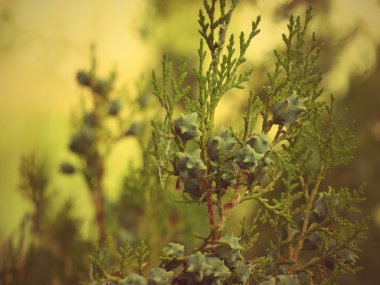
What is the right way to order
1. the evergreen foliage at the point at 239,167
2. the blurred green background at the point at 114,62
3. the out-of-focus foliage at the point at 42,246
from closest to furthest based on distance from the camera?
1. the evergreen foliage at the point at 239,167
2. the out-of-focus foliage at the point at 42,246
3. the blurred green background at the point at 114,62

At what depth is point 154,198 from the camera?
0.81 m

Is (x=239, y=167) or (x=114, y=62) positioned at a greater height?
(x=114, y=62)

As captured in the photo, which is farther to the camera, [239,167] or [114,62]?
[114,62]

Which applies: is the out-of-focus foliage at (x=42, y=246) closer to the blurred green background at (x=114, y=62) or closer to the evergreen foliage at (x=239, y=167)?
the blurred green background at (x=114, y=62)

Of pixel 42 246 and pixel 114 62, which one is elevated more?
pixel 114 62

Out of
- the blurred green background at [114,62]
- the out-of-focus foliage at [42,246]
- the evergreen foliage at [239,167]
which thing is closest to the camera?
the evergreen foliage at [239,167]

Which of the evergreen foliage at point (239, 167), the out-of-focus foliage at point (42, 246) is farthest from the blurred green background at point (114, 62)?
the evergreen foliage at point (239, 167)

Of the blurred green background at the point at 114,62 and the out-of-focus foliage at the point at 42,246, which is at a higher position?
the blurred green background at the point at 114,62

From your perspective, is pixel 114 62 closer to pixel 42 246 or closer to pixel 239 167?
pixel 42 246

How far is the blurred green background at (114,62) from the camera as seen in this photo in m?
1.37

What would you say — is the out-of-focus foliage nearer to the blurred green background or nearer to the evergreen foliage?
the blurred green background

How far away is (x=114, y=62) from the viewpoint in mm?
1130

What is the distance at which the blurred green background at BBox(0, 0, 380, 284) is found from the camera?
137 cm

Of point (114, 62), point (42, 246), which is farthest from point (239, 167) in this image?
point (42, 246)
